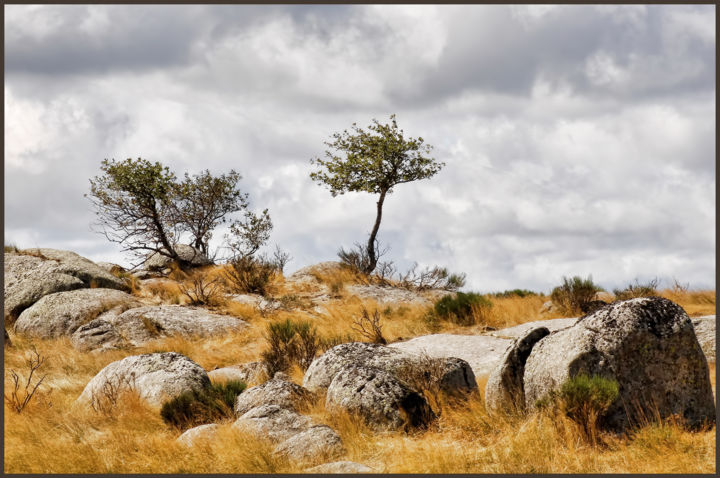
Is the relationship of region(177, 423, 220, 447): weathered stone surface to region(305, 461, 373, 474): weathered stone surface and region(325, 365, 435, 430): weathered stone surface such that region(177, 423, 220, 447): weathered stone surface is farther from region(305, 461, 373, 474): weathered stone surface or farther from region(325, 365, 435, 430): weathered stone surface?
region(305, 461, 373, 474): weathered stone surface

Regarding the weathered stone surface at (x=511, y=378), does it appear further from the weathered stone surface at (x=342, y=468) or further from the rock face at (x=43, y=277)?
the rock face at (x=43, y=277)

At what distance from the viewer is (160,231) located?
33844mm

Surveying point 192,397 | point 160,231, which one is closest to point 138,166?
point 160,231

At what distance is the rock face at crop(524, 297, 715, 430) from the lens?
8.76 metres

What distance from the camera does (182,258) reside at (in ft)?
113

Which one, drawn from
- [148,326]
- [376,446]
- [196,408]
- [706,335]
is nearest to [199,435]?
[196,408]

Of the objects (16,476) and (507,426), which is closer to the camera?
(16,476)

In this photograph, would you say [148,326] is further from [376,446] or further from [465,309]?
[376,446]

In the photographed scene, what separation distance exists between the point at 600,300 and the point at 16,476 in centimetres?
1792

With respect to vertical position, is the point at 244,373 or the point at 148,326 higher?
the point at 148,326

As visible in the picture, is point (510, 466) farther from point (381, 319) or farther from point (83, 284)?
point (83, 284)

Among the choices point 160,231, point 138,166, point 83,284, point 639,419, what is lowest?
point 639,419

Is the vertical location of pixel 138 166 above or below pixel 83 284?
above

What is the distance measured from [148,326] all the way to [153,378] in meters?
7.85
